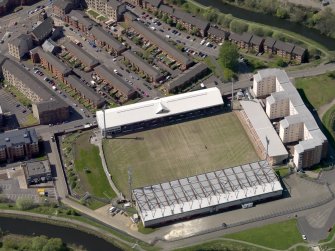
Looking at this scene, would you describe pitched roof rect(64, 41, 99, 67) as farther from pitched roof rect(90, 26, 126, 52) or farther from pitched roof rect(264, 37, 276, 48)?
pitched roof rect(264, 37, 276, 48)

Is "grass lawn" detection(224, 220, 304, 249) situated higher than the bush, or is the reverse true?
"grass lawn" detection(224, 220, 304, 249)

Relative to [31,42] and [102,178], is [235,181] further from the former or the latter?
[31,42]

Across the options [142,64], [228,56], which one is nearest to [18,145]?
[142,64]

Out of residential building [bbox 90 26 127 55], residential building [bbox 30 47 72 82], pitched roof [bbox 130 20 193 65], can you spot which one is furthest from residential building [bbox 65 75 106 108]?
pitched roof [bbox 130 20 193 65]

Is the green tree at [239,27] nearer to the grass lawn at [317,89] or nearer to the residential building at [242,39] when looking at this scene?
the residential building at [242,39]

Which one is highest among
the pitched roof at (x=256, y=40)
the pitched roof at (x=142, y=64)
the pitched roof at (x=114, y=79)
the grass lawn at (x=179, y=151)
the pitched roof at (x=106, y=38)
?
the pitched roof at (x=256, y=40)

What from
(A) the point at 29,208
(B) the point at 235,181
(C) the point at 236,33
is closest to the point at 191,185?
(B) the point at 235,181

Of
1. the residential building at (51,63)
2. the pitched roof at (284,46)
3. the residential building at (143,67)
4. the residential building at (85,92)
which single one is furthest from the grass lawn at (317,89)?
the residential building at (51,63)
